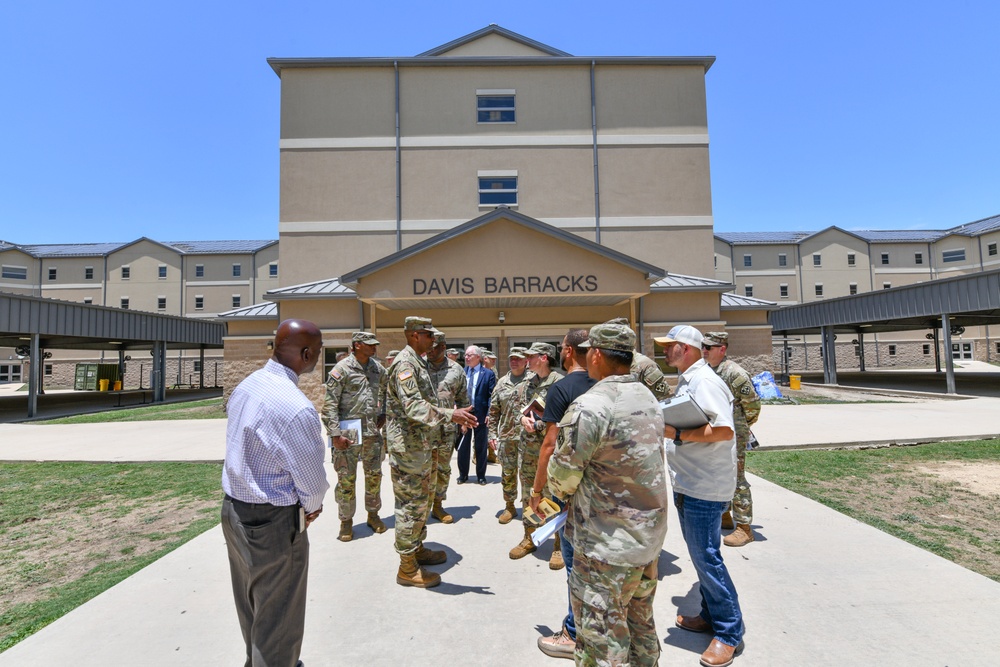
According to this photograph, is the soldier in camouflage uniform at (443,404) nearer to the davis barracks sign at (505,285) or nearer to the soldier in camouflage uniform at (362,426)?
the soldier in camouflage uniform at (362,426)

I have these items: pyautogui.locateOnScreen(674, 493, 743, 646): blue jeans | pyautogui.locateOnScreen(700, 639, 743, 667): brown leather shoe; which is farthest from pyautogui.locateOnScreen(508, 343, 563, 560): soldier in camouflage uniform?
pyautogui.locateOnScreen(700, 639, 743, 667): brown leather shoe

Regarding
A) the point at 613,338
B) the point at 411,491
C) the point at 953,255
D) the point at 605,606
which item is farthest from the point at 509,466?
the point at 953,255

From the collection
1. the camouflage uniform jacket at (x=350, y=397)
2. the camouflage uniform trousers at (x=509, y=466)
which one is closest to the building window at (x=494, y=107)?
the camouflage uniform jacket at (x=350, y=397)

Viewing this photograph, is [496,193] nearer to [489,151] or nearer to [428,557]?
[489,151]

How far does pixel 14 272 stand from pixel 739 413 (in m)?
62.2

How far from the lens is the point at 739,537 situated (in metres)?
4.95

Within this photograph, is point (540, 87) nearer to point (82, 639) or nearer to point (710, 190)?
point (710, 190)

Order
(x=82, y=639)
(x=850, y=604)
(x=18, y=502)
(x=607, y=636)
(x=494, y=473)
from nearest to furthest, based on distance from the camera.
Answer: (x=607, y=636) → (x=82, y=639) → (x=850, y=604) → (x=18, y=502) → (x=494, y=473)

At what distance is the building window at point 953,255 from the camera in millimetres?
48350

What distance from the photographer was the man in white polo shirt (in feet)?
10.2

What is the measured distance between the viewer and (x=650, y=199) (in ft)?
75.2

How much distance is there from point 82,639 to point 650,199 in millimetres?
23395

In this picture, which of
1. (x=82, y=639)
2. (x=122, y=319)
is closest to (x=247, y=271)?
(x=122, y=319)

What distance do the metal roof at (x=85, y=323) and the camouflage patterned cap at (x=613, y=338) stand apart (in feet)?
72.2
